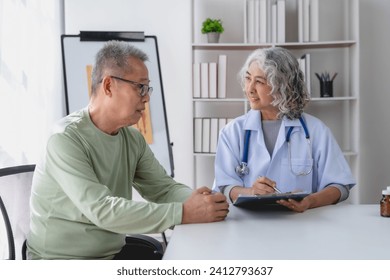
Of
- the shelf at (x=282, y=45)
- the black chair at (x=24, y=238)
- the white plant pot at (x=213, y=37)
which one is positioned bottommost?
the black chair at (x=24, y=238)

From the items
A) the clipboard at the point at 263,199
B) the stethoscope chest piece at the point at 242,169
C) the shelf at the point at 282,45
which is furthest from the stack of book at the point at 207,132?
the clipboard at the point at 263,199

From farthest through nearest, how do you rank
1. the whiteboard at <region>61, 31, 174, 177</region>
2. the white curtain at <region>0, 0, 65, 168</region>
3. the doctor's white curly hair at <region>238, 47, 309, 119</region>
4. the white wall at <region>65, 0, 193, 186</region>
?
the white wall at <region>65, 0, 193, 186</region>, the whiteboard at <region>61, 31, 174, 177</region>, the white curtain at <region>0, 0, 65, 168</region>, the doctor's white curly hair at <region>238, 47, 309, 119</region>

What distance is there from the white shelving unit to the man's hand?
2.05 meters

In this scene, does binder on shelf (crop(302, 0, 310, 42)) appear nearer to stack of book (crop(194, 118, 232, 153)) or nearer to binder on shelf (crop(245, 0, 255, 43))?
binder on shelf (crop(245, 0, 255, 43))

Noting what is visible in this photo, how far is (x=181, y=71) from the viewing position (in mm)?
3672

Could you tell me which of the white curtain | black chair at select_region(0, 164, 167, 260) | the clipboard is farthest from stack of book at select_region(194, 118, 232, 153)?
the clipboard

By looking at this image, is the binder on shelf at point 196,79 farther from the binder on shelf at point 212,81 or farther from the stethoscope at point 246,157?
the stethoscope at point 246,157

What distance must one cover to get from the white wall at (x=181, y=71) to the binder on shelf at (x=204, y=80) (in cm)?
24

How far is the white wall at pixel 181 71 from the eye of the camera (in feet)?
11.8

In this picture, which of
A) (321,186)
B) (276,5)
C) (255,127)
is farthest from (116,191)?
(276,5)

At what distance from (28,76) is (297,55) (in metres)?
1.74

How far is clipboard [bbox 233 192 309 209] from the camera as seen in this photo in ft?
4.80
